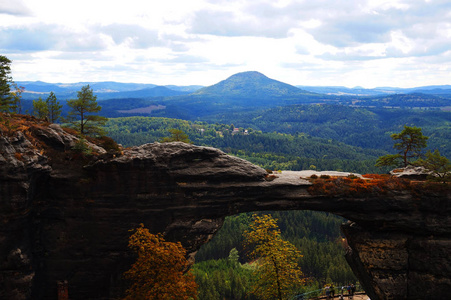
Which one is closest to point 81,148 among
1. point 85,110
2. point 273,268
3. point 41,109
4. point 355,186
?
point 85,110

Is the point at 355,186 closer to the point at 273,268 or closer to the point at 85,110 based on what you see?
the point at 273,268

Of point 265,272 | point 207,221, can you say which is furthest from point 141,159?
point 265,272

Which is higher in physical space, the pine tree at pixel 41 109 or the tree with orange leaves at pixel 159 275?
the pine tree at pixel 41 109

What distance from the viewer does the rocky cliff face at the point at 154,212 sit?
31.6m

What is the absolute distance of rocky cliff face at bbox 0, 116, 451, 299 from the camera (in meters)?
31.6

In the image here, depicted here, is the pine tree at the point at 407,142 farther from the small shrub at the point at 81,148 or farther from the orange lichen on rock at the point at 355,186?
the small shrub at the point at 81,148

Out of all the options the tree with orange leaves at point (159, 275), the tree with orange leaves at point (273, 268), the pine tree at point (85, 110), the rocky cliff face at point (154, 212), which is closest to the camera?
the tree with orange leaves at point (159, 275)

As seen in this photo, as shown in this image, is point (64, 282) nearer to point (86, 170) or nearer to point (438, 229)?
point (86, 170)

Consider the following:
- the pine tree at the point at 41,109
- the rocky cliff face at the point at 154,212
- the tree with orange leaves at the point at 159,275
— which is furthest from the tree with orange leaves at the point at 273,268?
the pine tree at the point at 41,109

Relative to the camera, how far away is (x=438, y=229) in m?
34.5

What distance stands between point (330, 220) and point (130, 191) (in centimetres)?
13978

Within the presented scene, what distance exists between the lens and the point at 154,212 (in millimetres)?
34219

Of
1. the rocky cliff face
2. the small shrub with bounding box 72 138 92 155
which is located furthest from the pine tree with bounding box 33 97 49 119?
the small shrub with bounding box 72 138 92 155

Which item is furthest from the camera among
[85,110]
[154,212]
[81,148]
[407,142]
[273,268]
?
[407,142]
